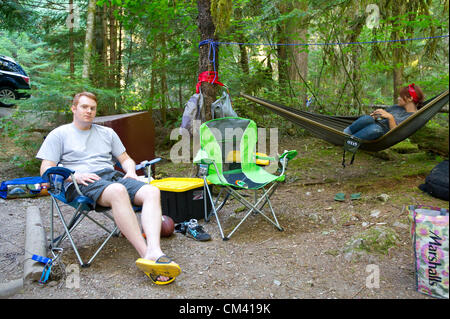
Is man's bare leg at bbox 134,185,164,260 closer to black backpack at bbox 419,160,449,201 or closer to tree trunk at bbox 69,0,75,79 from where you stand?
black backpack at bbox 419,160,449,201

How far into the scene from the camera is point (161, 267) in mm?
1644

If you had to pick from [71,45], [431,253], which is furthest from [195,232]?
[71,45]

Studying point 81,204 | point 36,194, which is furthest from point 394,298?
point 36,194

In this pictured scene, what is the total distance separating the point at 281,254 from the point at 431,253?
2.77ft

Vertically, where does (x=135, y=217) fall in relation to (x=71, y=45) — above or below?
below

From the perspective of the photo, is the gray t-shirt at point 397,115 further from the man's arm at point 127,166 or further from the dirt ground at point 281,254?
the man's arm at point 127,166

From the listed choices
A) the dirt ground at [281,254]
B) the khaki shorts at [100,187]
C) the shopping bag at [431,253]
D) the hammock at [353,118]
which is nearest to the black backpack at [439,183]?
the shopping bag at [431,253]

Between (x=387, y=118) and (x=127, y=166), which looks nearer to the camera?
(x=127, y=166)

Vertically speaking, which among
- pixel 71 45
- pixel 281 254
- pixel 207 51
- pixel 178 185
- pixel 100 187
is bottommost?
pixel 281 254

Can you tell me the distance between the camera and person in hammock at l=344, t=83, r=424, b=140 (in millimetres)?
2866

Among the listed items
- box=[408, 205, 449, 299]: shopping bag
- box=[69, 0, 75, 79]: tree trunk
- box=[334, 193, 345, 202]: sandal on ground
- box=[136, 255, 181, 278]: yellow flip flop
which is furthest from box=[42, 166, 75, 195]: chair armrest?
box=[69, 0, 75, 79]: tree trunk

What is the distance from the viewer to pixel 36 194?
3492mm

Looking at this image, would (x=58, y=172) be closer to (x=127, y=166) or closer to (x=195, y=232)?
(x=127, y=166)

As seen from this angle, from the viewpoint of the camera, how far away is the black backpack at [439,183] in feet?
4.45
